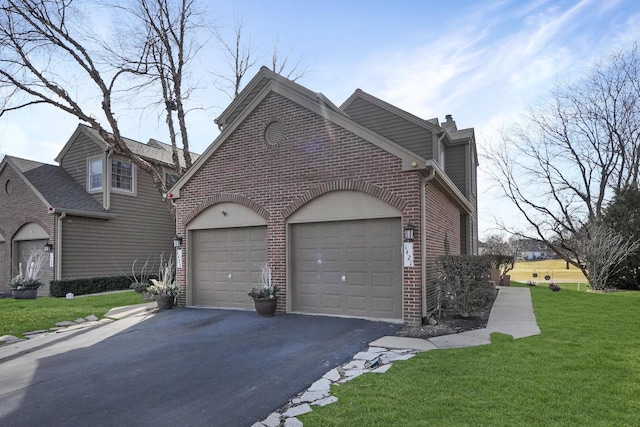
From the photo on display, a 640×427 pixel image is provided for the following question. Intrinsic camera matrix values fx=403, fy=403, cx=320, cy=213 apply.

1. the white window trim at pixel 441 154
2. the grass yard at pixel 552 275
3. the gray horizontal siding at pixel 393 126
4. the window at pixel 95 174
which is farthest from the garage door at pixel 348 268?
the grass yard at pixel 552 275

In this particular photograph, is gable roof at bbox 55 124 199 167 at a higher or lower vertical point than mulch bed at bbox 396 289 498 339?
higher

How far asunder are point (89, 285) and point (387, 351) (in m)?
13.6

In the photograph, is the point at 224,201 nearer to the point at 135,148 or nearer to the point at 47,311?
the point at 47,311

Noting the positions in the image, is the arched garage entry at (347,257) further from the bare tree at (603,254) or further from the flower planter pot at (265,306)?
the bare tree at (603,254)

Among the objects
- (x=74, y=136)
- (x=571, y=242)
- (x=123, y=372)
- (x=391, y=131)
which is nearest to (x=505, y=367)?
(x=123, y=372)

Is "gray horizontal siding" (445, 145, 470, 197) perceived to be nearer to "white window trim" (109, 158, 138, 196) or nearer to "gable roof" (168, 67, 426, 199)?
"gable roof" (168, 67, 426, 199)

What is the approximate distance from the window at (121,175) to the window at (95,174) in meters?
0.55

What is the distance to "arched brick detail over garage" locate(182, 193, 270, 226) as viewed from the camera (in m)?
9.91

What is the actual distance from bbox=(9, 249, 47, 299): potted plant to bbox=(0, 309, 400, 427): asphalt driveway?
29.1 ft

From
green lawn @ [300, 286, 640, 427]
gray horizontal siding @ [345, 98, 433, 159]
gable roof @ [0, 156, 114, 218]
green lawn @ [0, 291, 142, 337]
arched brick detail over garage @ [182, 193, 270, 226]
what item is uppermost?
gray horizontal siding @ [345, 98, 433, 159]

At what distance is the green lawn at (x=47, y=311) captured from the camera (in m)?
8.96

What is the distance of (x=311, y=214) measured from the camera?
30.5ft

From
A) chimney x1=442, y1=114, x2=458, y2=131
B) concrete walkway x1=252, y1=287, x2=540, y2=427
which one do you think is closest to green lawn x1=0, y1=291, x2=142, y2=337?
concrete walkway x1=252, y1=287, x2=540, y2=427

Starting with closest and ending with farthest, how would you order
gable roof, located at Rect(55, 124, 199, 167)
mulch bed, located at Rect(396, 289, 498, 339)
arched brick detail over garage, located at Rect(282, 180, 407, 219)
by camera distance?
1. mulch bed, located at Rect(396, 289, 498, 339)
2. arched brick detail over garage, located at Rect(282, 180, 407, 219)
3. gable roof, located at Rect(55, 124, 199, 167)
